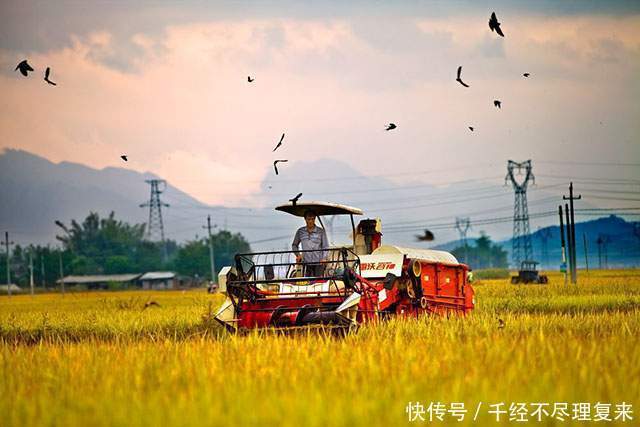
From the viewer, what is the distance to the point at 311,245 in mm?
18672

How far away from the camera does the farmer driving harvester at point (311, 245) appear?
18.6 metres

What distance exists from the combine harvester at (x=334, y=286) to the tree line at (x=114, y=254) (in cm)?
13754

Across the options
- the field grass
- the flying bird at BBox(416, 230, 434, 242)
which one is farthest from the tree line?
the field grass

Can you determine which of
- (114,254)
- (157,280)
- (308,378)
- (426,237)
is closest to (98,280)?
(157,280)

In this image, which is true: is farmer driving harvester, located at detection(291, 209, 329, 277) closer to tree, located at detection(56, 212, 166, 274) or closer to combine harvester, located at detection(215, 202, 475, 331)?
combine harvester, located at detection(215, 202, 475, 331)

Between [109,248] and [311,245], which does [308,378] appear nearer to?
[311,245]

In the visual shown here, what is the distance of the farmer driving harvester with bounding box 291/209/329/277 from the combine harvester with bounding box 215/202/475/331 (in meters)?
0.10

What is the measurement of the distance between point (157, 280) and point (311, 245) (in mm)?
141095

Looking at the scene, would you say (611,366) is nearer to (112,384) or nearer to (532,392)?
(532,392)

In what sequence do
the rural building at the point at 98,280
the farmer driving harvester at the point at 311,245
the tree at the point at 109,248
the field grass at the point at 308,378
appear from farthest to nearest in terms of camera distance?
the tree at the point at 109,248 → the rural building at the point at 98,280 → the farmer driving harvester at the point at 311,245 → the field grass at the point at 308,378

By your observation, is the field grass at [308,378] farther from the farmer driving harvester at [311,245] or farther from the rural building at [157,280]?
the rural building at [157,280]

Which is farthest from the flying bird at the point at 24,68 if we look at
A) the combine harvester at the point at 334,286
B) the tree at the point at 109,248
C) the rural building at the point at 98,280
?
the tree at the point at 109,248

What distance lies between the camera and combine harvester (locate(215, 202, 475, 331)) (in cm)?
1727

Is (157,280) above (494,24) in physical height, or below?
below
